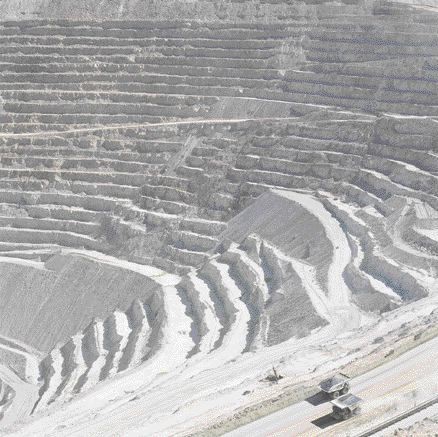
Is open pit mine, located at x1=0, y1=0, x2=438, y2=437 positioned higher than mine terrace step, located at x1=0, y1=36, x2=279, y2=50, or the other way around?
mine terrace step, located at x1=0, y1=36, x2=279, y2=50

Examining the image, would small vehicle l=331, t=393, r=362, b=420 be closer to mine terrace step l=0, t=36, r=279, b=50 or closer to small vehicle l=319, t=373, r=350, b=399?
small vehicle l=319, t=373, r=350, b=399

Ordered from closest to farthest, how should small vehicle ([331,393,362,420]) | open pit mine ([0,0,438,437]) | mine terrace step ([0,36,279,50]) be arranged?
1. small vehicle ([331,393,362,420])
2. open pit mine ([0,0,438,437])
3. mine terrace step ([0,36,279,50])

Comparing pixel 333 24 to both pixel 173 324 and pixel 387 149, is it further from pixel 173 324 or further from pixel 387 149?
pixel 173 324

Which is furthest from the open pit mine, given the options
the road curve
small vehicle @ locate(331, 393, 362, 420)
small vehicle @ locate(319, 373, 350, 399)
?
small vehicle @ locate(319, 373, 350, 399)

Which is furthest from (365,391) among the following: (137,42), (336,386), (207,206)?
(137,42)

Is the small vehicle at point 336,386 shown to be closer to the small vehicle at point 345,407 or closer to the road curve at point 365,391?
the road curve at point 365,391

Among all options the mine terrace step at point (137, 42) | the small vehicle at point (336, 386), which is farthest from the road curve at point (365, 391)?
the mine terrace step at point (137, 42)
